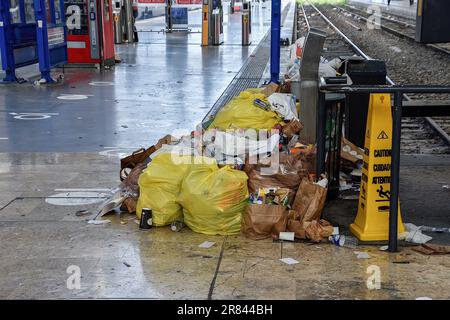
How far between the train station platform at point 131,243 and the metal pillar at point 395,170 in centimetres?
14

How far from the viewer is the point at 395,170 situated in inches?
186

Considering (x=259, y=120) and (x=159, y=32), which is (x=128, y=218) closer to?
(x=259, y=120)

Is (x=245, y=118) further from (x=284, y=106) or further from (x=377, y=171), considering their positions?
(x=377, y=171)

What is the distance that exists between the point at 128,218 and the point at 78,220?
1.39 ft

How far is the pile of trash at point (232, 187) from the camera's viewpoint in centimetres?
513

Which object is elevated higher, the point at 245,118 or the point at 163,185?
the point at 245,118

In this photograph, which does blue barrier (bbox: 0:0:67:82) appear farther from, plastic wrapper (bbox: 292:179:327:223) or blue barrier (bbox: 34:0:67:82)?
plastic wrapper (bbox: 292:179:327:223)

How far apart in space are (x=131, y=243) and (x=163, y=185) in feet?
2.08

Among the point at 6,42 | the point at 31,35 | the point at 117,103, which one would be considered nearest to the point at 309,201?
the point at 117,103

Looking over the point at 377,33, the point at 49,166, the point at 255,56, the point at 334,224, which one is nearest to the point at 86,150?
the point at 49,166

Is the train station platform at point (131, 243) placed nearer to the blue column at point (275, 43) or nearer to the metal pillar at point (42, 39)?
the blue column at point (275, 43)

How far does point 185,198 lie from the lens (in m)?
5.26

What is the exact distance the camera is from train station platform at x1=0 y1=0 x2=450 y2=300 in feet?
13.8

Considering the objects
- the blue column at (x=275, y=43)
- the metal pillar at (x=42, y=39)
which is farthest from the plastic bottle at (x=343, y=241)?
the metal pillar at (x=42, y=39)
